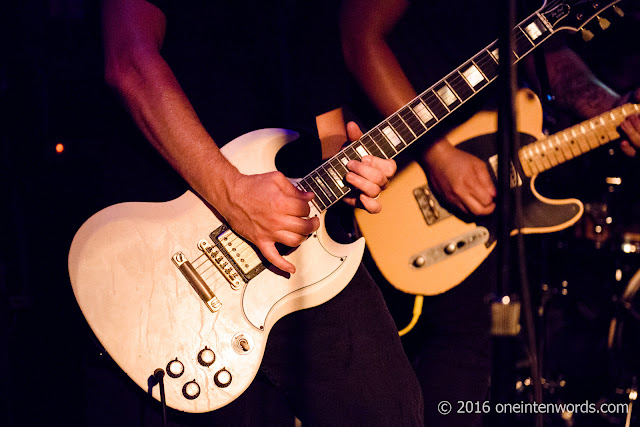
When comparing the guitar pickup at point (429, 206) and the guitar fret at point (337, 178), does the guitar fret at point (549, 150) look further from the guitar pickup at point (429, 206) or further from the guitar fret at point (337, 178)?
the guitar fret at point (337, 178)

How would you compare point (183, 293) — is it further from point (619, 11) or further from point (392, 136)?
point (619, 11)

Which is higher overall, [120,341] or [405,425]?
[120,341]

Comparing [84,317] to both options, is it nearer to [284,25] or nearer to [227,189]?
[227,189]

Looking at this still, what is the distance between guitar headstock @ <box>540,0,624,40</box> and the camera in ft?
4.99

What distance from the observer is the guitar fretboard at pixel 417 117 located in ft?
4.53

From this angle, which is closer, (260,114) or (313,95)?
(260,114)

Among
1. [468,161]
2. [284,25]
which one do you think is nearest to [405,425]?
[468,161]

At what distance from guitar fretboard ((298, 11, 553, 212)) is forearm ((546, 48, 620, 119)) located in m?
0.74

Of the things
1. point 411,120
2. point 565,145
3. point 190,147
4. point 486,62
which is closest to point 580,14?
point 486,62

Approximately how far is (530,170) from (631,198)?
1756mm

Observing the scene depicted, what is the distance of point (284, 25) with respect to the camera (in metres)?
1.78

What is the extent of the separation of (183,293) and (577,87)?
1973 millimetres

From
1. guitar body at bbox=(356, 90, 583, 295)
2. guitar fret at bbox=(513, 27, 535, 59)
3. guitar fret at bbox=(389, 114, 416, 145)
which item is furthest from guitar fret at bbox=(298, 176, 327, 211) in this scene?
guitar fret at bbox=(513, 27, 535, 59)

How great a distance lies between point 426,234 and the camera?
5.99 ft
